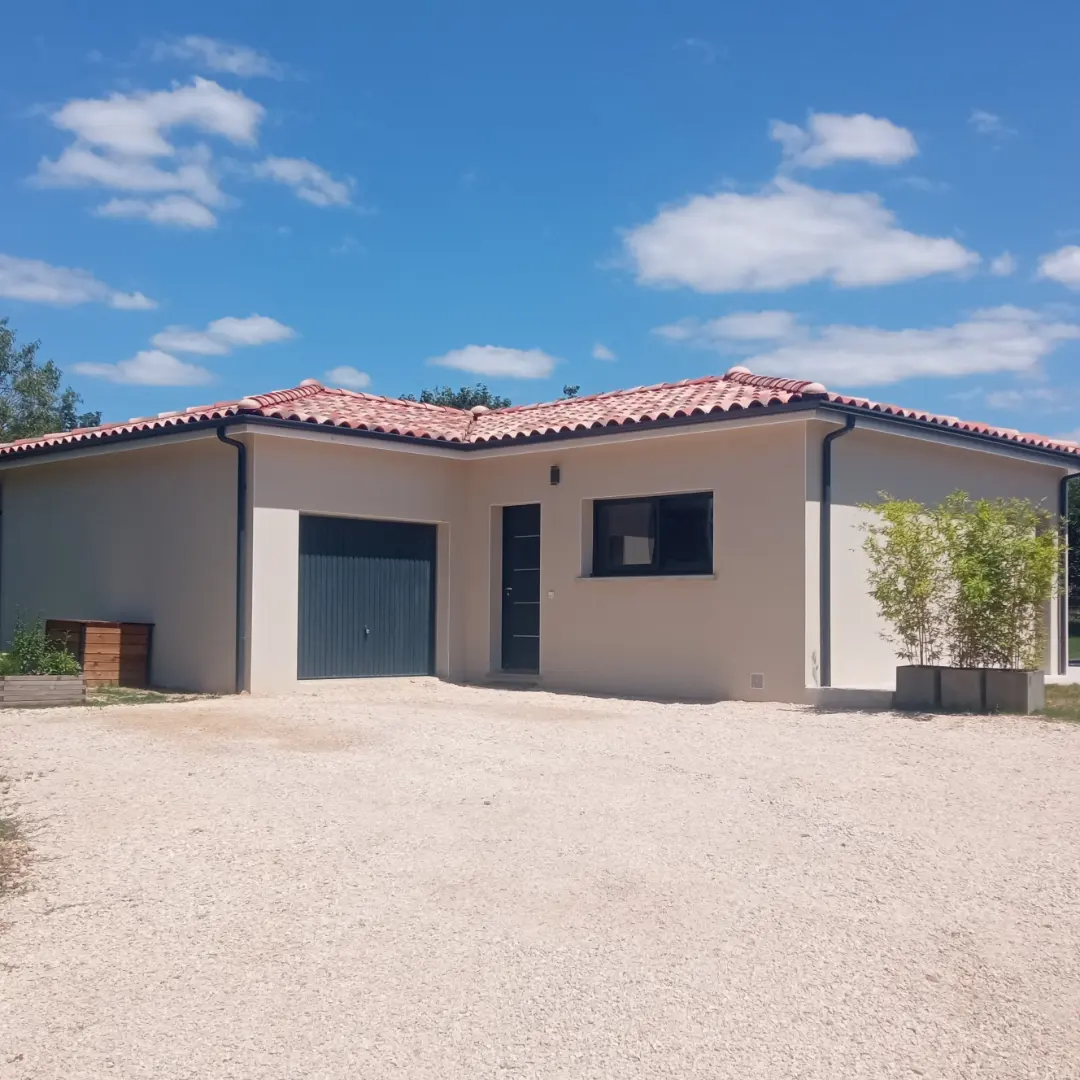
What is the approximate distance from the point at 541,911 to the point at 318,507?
9256mm

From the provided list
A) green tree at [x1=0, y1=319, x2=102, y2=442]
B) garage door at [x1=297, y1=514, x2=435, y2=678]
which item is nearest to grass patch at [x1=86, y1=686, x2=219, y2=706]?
garage door at [x1=297, y1=514, x2=435, y2=678]

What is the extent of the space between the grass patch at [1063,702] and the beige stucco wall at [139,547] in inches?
340

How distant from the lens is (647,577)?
547 inches

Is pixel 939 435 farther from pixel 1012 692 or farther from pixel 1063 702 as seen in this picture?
pixel 1012 692

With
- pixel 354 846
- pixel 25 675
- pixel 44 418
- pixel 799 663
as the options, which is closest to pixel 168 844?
pixel 354 846

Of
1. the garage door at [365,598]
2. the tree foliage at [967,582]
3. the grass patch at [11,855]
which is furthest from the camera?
the garage door at [365,598]

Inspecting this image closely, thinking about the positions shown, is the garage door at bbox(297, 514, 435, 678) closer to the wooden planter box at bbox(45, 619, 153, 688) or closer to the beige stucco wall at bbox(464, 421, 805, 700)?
the beige stucco wall at bbox(464, 421, 805, 700)

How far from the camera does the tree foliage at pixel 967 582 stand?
11141mm

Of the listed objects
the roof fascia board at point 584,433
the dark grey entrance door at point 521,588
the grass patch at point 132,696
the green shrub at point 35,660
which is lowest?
the grass patch at point 132,696

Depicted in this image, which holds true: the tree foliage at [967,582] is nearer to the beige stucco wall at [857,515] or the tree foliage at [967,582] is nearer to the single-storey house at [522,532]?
the beige stucco wall at [857,515]

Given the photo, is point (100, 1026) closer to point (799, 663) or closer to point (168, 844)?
point (168, 844)

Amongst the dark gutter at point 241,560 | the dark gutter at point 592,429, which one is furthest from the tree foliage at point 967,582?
the dark gutter at point 241,560

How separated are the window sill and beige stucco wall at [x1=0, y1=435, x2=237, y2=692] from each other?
14.0 ft

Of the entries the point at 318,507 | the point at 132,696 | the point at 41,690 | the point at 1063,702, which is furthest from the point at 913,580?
the point at 41,690
